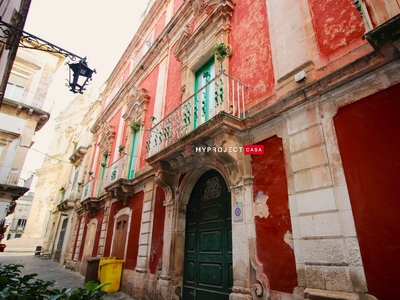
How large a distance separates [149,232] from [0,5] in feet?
20.0

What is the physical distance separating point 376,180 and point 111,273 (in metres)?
7.58

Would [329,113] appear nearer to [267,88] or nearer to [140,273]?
[267,88]

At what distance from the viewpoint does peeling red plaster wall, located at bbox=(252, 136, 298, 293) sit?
11.4ft

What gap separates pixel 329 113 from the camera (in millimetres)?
3502

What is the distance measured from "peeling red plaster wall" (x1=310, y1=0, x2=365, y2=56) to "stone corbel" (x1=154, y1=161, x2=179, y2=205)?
4.24 m

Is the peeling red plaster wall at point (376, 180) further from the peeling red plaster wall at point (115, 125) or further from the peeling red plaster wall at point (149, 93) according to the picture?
the peeling red plaster wall at point (115, 125)

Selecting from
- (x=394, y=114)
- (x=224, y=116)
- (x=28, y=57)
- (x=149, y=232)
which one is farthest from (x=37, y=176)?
(x=394, y=114)

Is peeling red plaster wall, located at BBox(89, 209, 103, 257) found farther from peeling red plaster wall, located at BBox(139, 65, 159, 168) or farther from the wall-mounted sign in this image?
the wall-mounted sign

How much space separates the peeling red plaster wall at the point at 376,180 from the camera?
8.48 feet

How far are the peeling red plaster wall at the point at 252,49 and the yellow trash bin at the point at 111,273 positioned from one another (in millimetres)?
6486

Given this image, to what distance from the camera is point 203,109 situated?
207 inches

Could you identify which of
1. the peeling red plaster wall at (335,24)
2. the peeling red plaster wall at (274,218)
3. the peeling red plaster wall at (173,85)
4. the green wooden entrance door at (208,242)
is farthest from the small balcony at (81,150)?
the peeling red plaster wall at (335,24)

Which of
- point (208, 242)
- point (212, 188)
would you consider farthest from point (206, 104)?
point (208, 242)

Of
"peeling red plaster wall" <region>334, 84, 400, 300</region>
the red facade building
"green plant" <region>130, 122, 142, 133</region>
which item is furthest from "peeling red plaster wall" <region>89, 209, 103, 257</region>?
"peeling red plaster wall" <region>334, 84, 400, 300</region>
